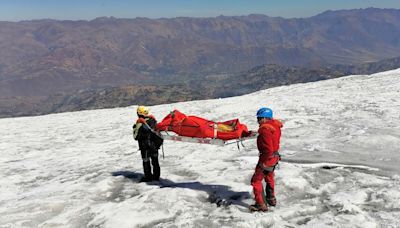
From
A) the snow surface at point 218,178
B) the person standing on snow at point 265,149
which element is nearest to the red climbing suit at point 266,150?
the person standing on snow at point 265,149

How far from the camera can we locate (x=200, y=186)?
35.2ft

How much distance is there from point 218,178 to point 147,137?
2.42 metres

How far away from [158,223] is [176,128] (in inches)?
124

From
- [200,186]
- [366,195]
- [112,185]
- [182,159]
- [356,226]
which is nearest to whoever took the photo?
[356,226]

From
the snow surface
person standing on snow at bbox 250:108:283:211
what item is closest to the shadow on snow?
the snow surface

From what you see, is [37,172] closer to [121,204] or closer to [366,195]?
[121,204]

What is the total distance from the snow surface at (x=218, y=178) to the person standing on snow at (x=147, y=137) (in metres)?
0.41

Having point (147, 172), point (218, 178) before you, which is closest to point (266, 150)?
point (218, 178)

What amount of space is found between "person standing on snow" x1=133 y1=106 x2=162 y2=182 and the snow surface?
0.41 m

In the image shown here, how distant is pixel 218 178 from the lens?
11430 mm

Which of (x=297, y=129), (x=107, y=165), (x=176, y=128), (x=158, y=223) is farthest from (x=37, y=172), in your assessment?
(x=297, y=129)

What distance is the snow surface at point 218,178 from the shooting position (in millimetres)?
8773

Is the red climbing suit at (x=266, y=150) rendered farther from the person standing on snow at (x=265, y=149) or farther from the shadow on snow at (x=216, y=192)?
the shadow on snow at (x=216, y=192)

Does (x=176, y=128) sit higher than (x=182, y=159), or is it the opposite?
(x=176, y=128)
